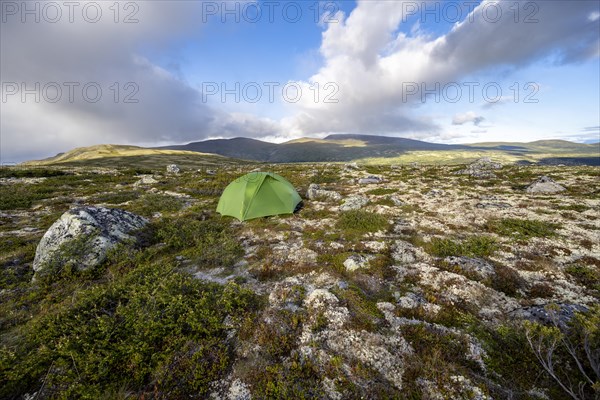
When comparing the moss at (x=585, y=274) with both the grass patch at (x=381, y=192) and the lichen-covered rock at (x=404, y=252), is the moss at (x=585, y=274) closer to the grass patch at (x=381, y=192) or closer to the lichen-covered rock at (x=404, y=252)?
the lichen-covered rock at (x=404, y=252)

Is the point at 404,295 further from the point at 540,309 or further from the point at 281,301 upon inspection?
the point at 281,301

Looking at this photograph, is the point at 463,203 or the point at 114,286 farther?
the point at 463,203

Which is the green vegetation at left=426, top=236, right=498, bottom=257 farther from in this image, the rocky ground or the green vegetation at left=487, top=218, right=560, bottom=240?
the green vegetation at left=487, top=218, right=560, bottom=240

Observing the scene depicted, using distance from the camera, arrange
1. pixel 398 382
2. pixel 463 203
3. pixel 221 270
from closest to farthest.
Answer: pixel 398 382
pixel 221 270
pixel 463 203

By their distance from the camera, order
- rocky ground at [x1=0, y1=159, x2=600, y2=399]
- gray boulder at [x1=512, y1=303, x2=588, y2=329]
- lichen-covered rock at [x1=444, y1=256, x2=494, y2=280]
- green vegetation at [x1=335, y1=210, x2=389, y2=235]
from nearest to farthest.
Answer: rocky ground at [x1=0, y1=159, x2=600, y2=399]
gray boulder at [x1=512, y1=303, x2=588, y2=329]
lichen-covered rock at [x1=444, y1=256, x2=494, y2=280]
green vegetation at [x1=335, y1=210, x2=389, y2=235]

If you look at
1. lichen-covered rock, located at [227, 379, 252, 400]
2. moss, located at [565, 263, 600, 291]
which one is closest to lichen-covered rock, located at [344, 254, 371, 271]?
lichen-covered rock, located at [227, 379, 252, 400]

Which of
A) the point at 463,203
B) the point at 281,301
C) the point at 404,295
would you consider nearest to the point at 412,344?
the point at 404,295

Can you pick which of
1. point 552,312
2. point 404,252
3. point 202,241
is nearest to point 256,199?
point 202,241

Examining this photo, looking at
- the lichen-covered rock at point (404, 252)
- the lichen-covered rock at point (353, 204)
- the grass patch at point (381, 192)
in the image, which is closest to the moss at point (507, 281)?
the lichen-covered rock at point (404, 252)
